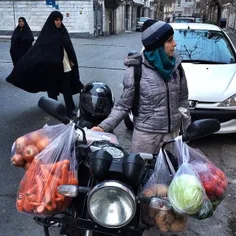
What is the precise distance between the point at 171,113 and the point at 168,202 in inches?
42.2

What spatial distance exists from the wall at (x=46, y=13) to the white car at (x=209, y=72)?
21.9 meters

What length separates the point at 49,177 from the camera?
1.81m

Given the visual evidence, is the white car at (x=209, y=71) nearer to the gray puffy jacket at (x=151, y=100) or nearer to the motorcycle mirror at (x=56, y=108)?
the gray puffy jacket at (x=151, y=100)

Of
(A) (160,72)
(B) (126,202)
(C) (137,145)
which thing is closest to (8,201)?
(C) (137,145)

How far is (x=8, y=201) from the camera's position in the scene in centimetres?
365

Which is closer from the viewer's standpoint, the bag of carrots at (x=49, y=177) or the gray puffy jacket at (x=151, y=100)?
the bag of carrots at (x=49, y=177)

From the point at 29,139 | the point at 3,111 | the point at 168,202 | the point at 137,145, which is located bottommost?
the point at 3,111

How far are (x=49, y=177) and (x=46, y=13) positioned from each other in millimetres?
28045

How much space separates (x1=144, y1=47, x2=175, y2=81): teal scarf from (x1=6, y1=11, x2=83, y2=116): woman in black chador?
383 cm

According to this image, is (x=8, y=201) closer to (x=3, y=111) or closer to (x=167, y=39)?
(x=167, y=39)

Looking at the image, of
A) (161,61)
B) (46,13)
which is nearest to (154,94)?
(161,61)

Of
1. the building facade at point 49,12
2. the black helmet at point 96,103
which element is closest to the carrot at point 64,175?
the black helmet at point 96,103

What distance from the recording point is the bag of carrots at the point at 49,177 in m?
1.77

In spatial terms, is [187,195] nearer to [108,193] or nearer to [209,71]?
[108,193]
